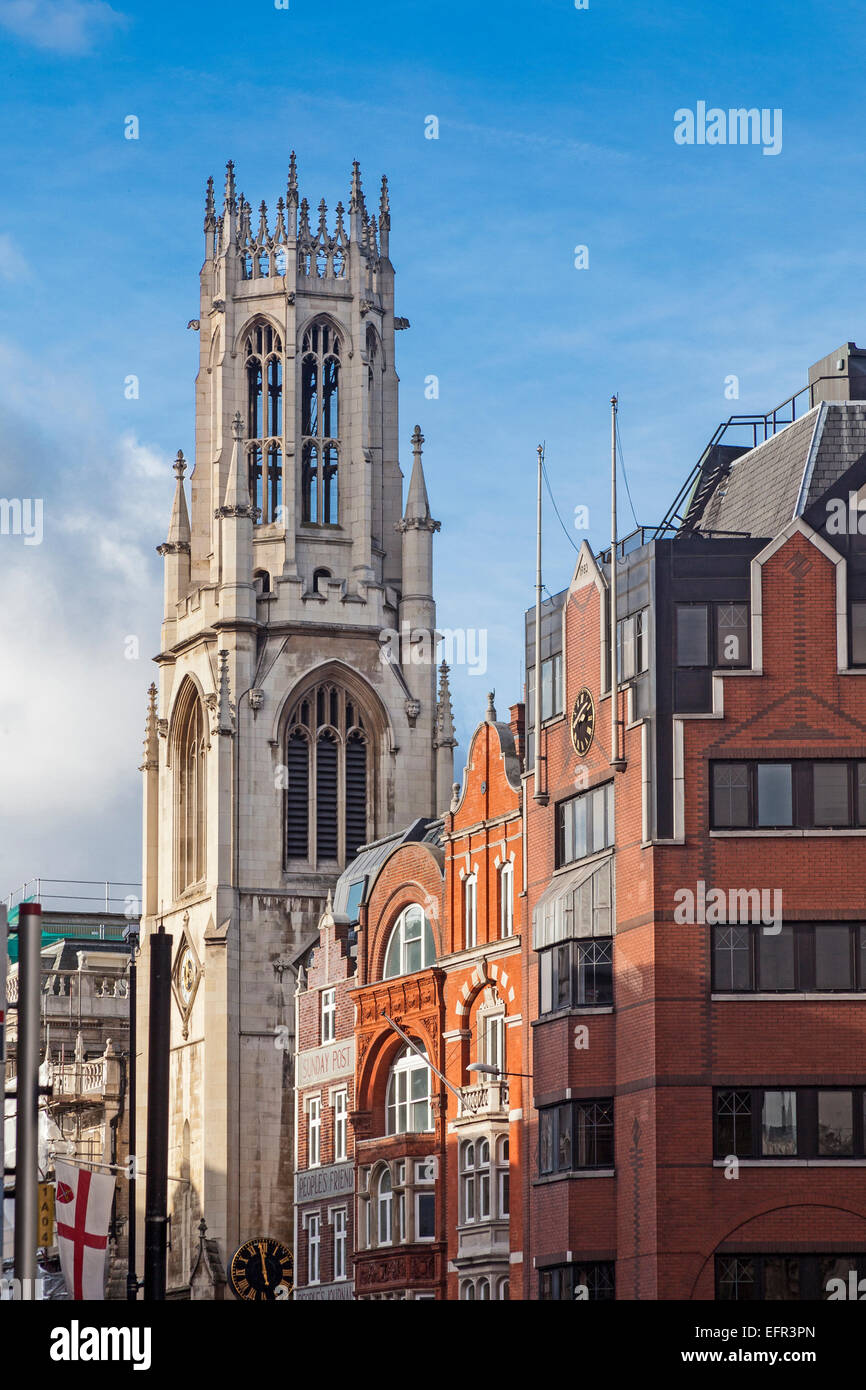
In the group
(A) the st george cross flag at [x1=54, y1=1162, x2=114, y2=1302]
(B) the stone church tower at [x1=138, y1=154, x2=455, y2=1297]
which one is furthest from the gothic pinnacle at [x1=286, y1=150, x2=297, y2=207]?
(A) the st george cross flag at [x1=54, y1=1162, x2=114, y2=1302]

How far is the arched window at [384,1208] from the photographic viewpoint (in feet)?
295

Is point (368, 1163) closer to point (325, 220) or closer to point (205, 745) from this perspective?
point (205, 745)

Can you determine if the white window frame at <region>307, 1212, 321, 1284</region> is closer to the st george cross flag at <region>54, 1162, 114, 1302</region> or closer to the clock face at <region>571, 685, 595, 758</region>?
the clock face at <region>571, 685, 595, 758</region>

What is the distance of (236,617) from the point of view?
395 ft

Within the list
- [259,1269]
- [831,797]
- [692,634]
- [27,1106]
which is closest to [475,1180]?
[831,797]

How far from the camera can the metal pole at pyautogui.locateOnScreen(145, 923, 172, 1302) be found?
43.1 m

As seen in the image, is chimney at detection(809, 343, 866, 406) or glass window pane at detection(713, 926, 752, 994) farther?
chimney at detection(809, 343, 866, 406)

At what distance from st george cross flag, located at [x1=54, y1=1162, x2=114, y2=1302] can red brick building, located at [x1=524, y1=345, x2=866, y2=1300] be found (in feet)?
80.8

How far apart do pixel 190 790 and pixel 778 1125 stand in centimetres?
5670

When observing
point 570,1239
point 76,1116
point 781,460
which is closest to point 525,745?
point 781,460

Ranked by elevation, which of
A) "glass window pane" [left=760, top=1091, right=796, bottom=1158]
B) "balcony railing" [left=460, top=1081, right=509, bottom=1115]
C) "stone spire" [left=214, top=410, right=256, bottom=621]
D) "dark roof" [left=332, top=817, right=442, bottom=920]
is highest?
"stone spire" [left=214, top=410, right=256, bottom=621]

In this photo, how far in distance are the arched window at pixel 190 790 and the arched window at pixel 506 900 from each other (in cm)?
3961

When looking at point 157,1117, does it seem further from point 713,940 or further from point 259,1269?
point 259,1269

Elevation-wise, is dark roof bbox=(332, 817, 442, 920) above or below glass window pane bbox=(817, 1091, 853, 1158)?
above
